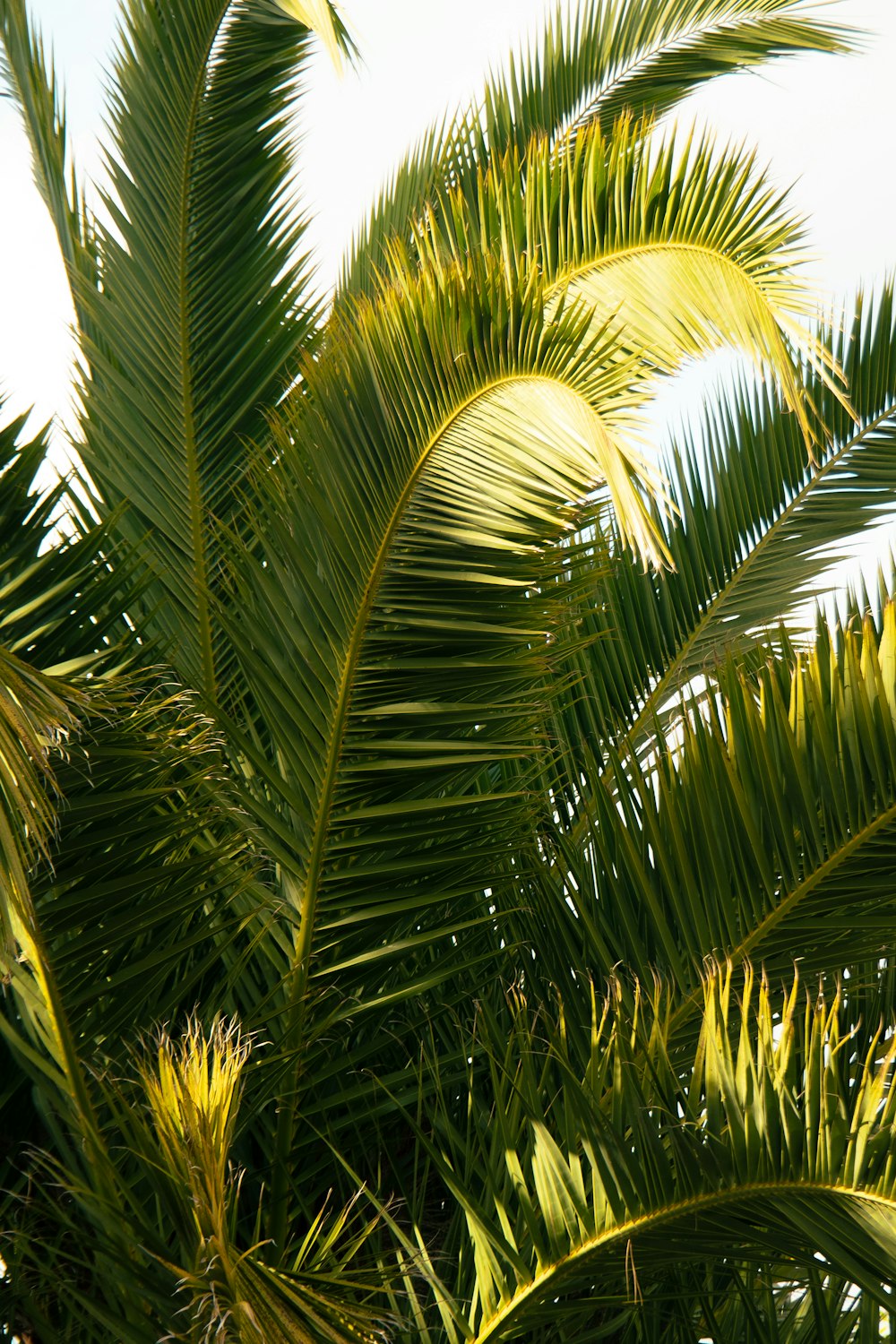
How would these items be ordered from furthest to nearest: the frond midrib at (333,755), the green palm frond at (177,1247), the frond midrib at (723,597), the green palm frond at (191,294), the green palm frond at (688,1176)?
1. the frond midrib at (723,597)
2. the green palm frond at (191,294)
3. the frond midrib at (333,755)
4. the green palm frond at (688,1176)
5. the green palm frond at (177,1247)

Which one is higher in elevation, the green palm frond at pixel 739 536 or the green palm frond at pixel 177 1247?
the green palm frond at pixel 739 536

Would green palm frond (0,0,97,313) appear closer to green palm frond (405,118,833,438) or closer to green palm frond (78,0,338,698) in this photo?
green palm frond (78,0,338,698)

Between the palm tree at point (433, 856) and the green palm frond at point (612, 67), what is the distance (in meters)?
1.54

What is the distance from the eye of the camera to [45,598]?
2543 mm

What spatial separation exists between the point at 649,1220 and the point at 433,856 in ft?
2.90

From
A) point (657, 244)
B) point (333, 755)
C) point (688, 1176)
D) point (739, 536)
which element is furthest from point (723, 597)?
point (688, 1176)

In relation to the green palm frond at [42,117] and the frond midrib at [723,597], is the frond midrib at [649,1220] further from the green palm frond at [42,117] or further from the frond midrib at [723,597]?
the green palm frond at [42,117]

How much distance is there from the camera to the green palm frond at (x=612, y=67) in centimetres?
438

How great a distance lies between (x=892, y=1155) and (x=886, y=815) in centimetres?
67

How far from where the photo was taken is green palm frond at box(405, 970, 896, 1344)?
6.16ft

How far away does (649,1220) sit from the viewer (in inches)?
78.2

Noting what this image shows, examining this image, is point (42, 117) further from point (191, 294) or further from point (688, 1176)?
point (688, 1176)

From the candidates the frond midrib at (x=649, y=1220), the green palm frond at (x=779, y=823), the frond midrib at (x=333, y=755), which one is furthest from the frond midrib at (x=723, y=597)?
the frond midrib at (x=649, y=1220)

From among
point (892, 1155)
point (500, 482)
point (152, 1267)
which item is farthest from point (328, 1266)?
point (500, 482)
